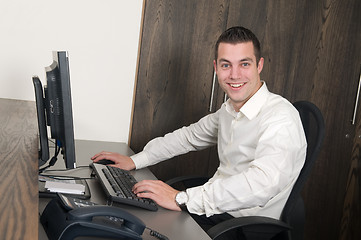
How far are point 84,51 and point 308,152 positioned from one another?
1453 mm

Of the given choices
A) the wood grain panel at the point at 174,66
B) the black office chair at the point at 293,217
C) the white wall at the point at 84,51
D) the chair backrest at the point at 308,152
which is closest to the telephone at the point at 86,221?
the black office chair at the point at 293,217

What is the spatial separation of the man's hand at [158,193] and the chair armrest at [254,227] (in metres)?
0.16

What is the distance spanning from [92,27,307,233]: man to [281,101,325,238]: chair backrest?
0.13 ft

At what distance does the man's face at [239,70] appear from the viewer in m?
1.98

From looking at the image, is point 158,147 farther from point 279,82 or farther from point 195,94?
point 279,82

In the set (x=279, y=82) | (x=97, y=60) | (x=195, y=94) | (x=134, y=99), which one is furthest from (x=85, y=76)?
(x=279, y=82)

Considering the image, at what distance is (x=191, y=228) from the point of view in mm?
1384

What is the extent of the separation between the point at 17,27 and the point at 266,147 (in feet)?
5.12

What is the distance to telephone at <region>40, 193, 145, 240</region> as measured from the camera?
106cm

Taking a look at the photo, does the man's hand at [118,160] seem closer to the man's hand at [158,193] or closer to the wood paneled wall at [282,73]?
the man's hand at [158,193]

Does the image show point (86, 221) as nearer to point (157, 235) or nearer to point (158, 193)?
point (157, 235)

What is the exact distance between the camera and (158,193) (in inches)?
61.3

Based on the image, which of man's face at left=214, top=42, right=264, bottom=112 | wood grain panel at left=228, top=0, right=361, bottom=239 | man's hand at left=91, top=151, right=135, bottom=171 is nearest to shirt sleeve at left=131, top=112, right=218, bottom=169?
man's hand at left=91, top=151, right=135, bottom=171

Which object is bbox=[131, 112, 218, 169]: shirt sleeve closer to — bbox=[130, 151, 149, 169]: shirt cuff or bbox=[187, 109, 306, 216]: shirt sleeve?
bbox=[130, 151, 149, 169]: shirt cuff
